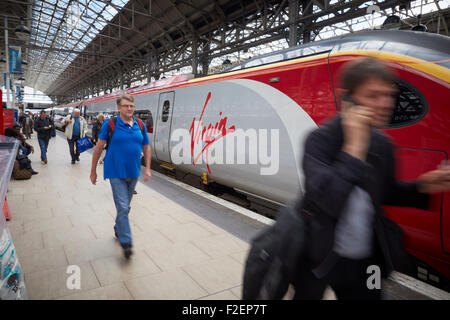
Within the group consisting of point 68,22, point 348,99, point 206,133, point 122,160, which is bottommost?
point 122,160

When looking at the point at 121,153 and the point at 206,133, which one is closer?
the point at 121,153

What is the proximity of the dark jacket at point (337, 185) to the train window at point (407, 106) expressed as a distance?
5.48 feet

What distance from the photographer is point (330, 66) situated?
3082mm

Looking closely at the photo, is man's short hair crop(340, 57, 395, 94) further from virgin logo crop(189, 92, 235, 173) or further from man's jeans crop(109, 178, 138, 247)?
virgin logo crop(189, 92, 235, 173)

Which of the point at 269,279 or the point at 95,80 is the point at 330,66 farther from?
the point at 95,80

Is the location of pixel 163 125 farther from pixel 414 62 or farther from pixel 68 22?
pixel 68 22

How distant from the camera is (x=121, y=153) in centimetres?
268

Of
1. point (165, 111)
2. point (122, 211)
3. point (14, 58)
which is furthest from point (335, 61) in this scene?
point (14, 58)

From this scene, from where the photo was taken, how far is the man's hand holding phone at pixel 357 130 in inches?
40.1

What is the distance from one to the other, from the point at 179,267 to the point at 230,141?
2.33 metres

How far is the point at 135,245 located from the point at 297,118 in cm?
235

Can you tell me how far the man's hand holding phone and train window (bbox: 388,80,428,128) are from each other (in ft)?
6.12

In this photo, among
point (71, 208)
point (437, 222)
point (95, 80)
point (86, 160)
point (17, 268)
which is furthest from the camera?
point (95, 80)

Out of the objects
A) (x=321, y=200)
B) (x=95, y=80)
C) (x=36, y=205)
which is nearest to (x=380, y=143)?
(x=321, y=200)
